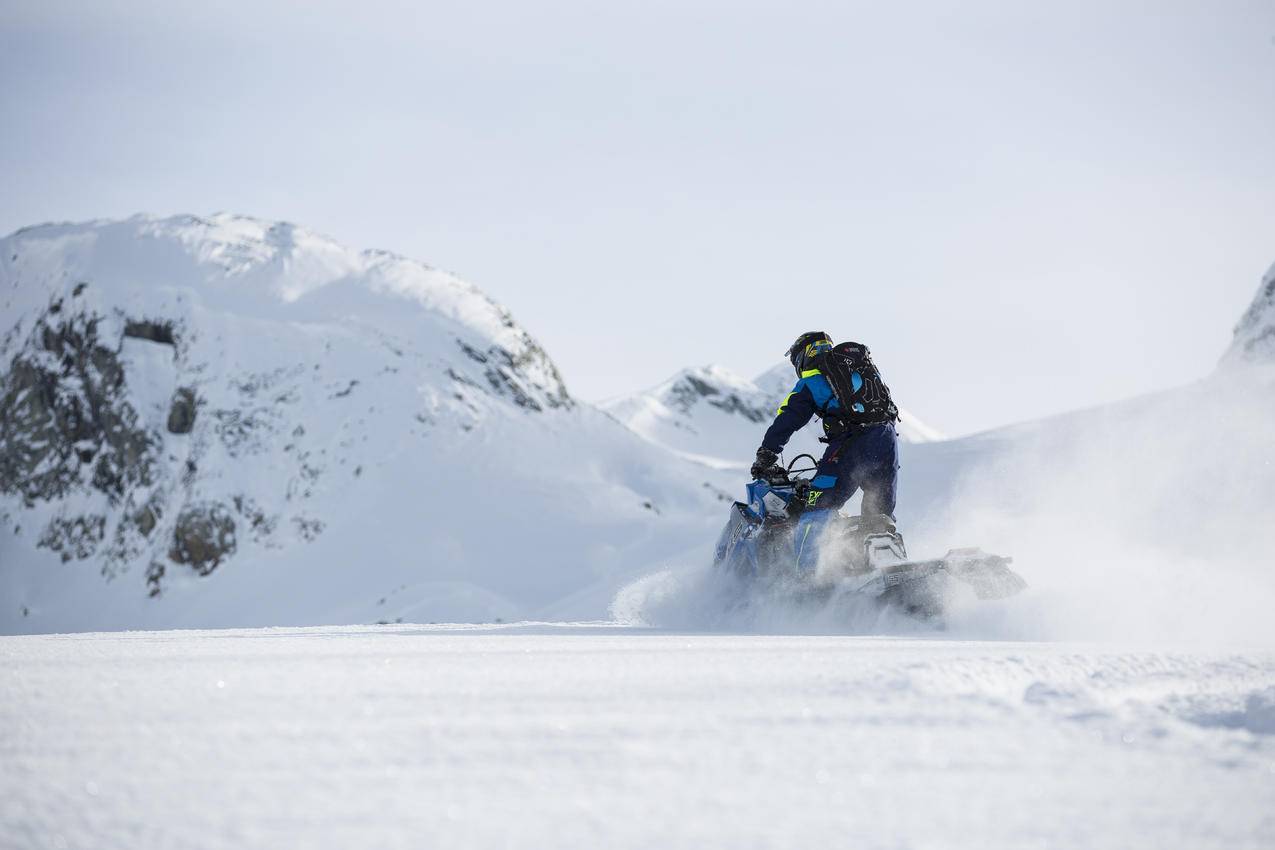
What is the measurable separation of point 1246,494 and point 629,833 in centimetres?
1440

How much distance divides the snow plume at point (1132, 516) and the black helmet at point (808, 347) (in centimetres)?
211

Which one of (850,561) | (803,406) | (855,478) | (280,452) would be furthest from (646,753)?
(280,452)

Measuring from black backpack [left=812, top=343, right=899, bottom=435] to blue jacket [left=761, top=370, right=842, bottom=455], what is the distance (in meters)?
0.05

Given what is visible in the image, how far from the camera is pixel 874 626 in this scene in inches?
236

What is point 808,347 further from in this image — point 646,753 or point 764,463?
point 646,753

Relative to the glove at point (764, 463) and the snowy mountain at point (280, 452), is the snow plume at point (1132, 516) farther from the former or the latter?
the snowy mountain at point (280, 452)

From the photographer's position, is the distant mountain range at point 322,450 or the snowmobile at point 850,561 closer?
the snowmobile at point 850,561

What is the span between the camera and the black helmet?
22.6 feet

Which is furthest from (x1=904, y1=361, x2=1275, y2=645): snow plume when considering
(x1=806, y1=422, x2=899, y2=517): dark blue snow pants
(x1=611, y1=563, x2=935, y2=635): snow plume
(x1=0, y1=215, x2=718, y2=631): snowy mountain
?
(x1=0, y1=215, x2=718, y2=631): snowy mountain

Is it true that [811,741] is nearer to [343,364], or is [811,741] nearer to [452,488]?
[452,488]

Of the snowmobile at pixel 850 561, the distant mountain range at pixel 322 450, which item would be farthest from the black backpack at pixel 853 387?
the distant mountain range at pixel 322 450

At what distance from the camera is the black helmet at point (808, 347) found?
22.6 feet

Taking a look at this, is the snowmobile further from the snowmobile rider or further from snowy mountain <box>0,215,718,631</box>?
snowy mountain <box>0,215,718,631</box>

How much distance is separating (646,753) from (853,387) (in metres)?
4.89
